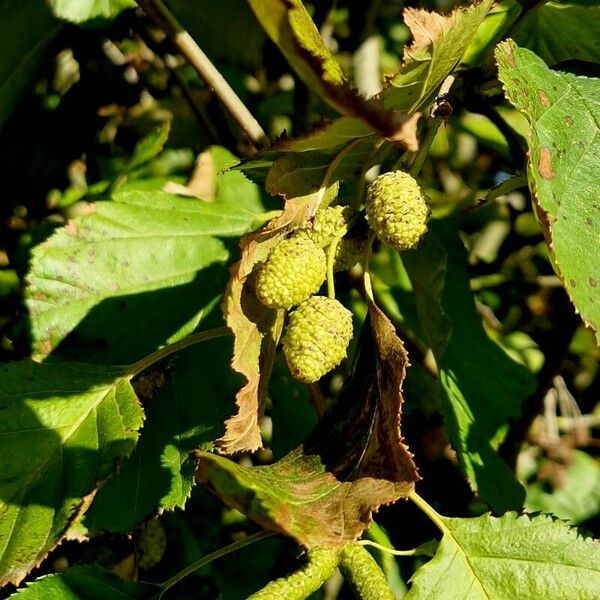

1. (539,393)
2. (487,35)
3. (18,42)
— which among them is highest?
(18,42)

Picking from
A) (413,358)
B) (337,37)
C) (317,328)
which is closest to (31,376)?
(317,328)

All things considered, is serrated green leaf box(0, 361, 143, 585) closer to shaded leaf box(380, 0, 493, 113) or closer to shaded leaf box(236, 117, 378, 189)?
shaded leaf box(236, 117, 378, 189)

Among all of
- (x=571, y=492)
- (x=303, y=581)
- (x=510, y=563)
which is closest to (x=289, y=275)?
(x=303, y=581)

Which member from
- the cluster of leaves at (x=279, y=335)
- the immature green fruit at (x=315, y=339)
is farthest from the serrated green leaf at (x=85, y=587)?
the immature green fruit at (x=315, y=339)

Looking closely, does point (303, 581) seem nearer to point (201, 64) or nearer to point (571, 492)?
point (201, 64)

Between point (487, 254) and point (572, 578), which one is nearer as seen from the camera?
point (572, 578)

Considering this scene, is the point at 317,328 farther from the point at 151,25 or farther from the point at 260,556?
the point at 151,25

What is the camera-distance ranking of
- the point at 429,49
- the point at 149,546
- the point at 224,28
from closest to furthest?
the point at 429,49 < the point at 149,546 < the point at 224,28
